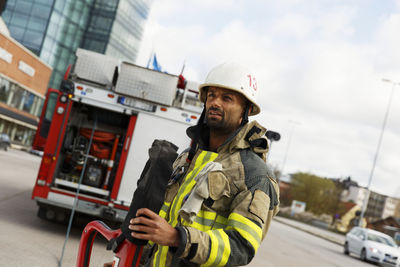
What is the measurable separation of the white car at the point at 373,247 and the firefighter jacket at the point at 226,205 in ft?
62.7

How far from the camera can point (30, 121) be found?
44531mm

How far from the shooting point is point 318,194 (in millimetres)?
85688

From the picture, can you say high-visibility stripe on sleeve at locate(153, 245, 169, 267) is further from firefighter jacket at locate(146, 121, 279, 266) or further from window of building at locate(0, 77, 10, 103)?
window of building at locate(0, 77, 10, 103)

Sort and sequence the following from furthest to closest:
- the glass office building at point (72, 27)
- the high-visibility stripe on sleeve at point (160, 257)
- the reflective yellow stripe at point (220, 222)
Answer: the glass office building at point (72, 27) < the high-visibility stripe on sleeve at point (160, 257) < the reflective yellow stripe at point (220, 222)

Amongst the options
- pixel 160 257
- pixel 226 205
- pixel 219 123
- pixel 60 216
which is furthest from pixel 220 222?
pixel 60 216

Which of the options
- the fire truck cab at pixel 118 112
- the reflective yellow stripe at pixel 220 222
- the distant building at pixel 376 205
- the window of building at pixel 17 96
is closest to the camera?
the reflective yellow stripe at pixel 220 222

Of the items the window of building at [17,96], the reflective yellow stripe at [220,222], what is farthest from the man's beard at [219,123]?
the window of building at [17,96]

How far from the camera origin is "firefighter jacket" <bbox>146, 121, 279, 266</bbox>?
164 centimetres

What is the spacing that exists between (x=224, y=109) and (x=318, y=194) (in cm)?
8731

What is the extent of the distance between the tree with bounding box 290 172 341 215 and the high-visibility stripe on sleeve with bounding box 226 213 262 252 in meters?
87.0

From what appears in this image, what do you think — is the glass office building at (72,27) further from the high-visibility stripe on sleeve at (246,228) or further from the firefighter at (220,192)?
the high-visibility stripe on sleeve at (246,228)

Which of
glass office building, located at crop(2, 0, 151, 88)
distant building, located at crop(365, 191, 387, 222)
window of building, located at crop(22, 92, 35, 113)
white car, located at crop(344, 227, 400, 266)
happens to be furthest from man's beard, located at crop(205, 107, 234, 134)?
distant building, located at crop(365, 191, 387, 222)

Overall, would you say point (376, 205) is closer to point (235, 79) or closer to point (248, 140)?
point (235, 79)

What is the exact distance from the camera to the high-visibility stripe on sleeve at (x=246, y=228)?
5.57 ft
